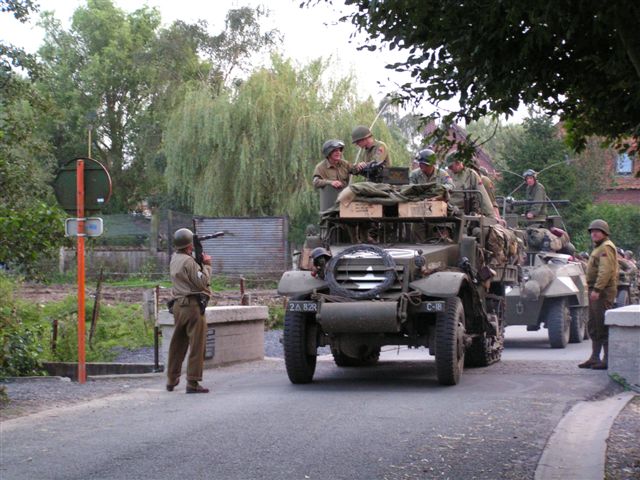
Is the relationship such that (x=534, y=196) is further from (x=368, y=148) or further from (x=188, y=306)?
(x=188, y=306)

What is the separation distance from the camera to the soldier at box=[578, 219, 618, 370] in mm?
14562

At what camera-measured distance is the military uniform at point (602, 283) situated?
14570mm

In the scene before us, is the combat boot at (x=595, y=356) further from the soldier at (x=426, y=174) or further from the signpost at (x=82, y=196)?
the signpost at (x=82, y=196)

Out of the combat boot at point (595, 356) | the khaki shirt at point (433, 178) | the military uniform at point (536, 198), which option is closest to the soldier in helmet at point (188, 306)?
the khaki shirt at point (433, 178)

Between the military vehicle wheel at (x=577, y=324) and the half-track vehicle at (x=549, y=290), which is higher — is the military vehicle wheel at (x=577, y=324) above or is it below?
below

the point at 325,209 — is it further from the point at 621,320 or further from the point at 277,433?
the point at 277,433

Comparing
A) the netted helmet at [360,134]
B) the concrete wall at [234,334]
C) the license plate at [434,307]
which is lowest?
the concrete wall at [234,334]

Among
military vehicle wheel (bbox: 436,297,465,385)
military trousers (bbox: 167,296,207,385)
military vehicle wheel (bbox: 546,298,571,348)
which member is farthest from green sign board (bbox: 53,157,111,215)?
military vehicle wheel (bbox: 546,298,571,348)

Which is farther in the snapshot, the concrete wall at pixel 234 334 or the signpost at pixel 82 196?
the concrete wall at pixel 234 334

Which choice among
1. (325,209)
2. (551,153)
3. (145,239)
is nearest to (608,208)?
(551,153)

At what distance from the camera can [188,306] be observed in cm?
1245

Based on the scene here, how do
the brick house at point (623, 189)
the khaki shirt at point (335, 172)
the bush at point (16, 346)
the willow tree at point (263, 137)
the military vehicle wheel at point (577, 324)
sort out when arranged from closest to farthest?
the bush at point (16, 346), the khaki shirt at point (335, 172), the military vehicle wheel at point (577, 324), the willow tree at point (263, 137), the brick house at point (623, 189)

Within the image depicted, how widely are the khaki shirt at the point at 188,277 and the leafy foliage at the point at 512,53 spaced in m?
4.94

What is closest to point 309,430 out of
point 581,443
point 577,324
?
point 581,443
